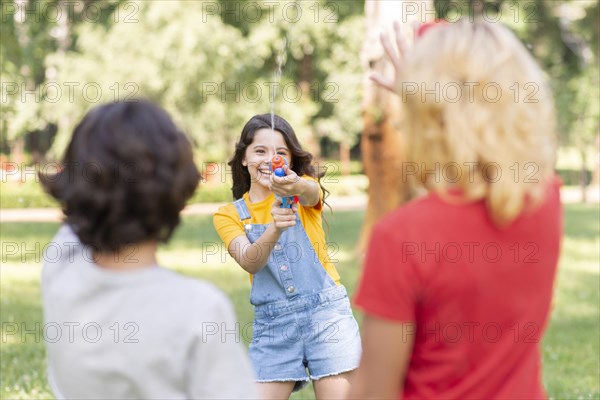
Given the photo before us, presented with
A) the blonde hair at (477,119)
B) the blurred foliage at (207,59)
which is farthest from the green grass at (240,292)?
the blurred foliage at (207,59)

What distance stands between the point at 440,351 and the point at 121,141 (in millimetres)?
765

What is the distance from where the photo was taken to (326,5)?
23.6 meters

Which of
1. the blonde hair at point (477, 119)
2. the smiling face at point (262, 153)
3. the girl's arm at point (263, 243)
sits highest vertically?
the blonde hair at point (477, 119)

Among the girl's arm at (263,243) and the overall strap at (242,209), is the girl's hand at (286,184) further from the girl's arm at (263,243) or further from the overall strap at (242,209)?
the overall strap at (242,209)

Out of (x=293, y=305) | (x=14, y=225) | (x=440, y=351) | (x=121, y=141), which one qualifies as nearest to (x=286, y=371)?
(x=293, y=305)

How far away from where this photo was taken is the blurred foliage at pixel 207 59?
79.7 ft

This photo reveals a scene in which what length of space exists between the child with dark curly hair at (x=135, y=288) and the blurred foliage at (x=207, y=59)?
19.5 metres

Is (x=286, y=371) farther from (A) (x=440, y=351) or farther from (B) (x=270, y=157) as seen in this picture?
(A) (x=440, y=351)

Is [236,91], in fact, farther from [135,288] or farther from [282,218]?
[135,288]

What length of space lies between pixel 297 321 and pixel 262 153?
692 mm

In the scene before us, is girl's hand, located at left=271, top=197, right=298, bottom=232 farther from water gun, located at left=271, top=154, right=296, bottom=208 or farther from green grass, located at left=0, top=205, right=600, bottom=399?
green grass, located at left=0, top=205, right=600, bottom=399

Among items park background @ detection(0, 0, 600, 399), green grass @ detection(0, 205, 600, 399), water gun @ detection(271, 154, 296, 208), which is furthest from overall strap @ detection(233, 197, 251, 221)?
park background @ detection(0, 0, 600, 399)

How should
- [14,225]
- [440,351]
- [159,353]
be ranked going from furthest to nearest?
[14,225] < [440,351] < [159,353]

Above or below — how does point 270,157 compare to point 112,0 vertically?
below
